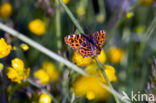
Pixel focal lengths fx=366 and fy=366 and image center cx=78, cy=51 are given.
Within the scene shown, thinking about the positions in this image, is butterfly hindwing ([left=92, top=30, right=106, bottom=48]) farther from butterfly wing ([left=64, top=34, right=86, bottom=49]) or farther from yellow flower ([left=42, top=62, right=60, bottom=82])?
yellow flower ([left=42, top=62, right=60, bottom=82])

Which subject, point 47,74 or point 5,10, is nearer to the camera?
point 47,74

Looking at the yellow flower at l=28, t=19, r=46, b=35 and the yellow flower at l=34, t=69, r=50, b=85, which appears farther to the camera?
the yellow flower at l=28, t=19, r=46, b=35

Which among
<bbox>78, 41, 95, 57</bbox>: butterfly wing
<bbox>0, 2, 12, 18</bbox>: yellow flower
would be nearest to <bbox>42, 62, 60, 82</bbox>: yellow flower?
<bbox>0, 2, 12, 18</bbox>: yellow flower

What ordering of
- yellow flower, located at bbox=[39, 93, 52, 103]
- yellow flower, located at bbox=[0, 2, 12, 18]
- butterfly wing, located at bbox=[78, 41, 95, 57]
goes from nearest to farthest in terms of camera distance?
butterfly wing, located at bbox=[78, 41, 95, 57] → yellow flower, located at bbox=[39, 93, 52, 103] → yellow flower, located at bbox=[0, 2, 12, 18]

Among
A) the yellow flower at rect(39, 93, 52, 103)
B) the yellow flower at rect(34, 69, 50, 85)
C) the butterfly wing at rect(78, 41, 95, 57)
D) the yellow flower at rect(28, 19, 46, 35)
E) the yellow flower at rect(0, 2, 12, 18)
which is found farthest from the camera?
the yellow flower at rect(0, 2, 12, 18)

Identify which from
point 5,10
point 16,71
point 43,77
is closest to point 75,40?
point 16,71

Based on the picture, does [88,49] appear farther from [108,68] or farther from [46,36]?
[46,36]

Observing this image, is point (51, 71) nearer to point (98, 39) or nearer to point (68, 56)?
point (68, 56)

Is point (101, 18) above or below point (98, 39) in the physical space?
above
